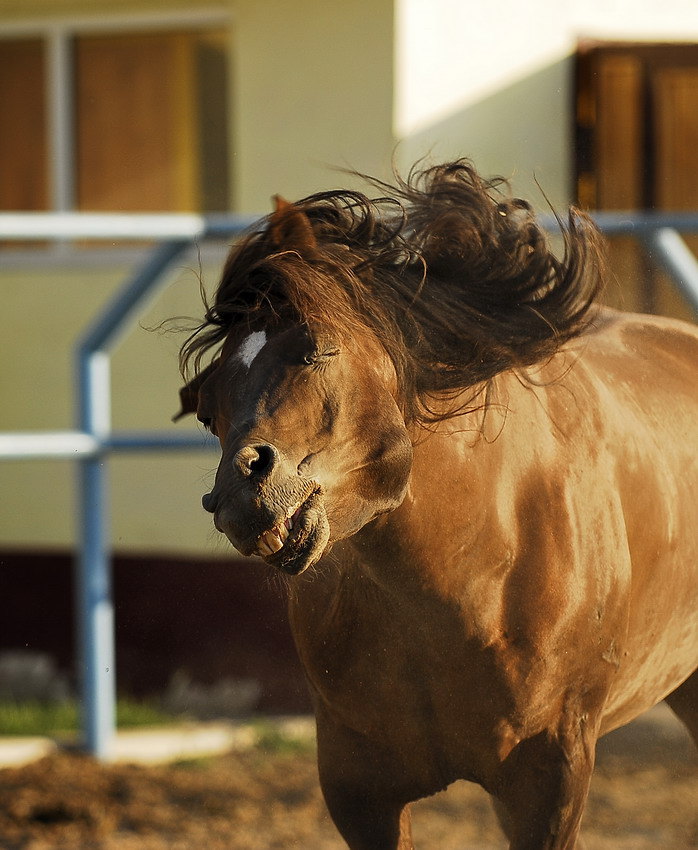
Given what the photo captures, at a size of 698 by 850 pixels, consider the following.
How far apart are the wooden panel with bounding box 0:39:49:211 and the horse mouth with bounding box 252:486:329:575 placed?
4.69 metres

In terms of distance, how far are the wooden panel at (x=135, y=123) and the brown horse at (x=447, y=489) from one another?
3.86m

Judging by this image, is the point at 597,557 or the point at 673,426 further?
the point at 673,426

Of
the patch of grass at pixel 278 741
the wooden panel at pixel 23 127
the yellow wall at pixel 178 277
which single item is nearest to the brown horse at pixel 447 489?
the patch of grass at pixel 278 741

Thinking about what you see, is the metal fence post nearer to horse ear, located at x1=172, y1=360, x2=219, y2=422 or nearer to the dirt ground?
the dirt ground

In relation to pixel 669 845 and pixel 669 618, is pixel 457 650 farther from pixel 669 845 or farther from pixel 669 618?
pixel 669 845

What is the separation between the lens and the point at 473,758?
1985 millimetres

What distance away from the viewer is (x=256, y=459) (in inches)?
62.0

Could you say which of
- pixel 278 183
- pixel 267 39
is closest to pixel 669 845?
pixel 278 183

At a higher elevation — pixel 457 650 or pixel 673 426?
pixel 673 426

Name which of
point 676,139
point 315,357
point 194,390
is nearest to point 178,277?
point 676,139

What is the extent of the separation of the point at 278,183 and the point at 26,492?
5.45 ft

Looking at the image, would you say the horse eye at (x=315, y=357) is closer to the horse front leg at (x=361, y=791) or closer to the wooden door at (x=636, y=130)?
the horse front leg at (x=361, y=791)

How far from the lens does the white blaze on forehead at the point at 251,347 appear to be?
66.6 inches

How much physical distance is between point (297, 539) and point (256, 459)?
11 centimetres
